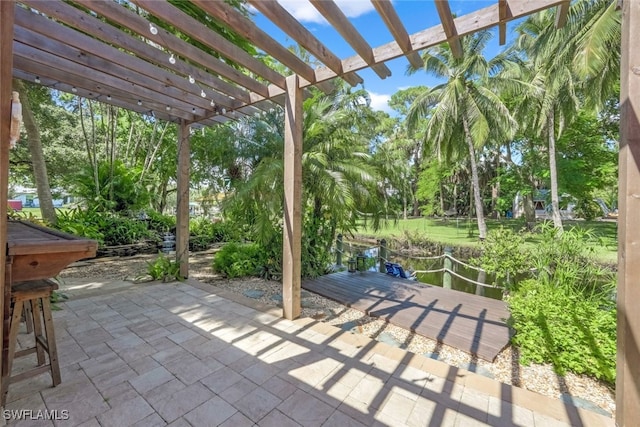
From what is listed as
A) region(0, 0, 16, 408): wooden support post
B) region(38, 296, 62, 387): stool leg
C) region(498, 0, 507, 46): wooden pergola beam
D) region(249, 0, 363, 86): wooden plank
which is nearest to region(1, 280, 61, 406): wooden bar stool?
region(38, 296, 62, 387): stool leg

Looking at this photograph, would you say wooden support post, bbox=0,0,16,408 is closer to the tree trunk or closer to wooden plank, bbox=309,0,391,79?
wooden plank, bbox=309,0,391,79

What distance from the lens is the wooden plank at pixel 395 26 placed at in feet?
6.42

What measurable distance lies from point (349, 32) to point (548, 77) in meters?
12.0

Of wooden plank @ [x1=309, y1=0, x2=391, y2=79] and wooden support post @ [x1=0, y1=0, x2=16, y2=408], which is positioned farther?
wooden plank @ [x1=309, y1=0, x2=391, y2=79]

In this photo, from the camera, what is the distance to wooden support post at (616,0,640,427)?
66.1 inches

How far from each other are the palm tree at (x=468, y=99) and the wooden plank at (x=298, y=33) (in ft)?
31.4

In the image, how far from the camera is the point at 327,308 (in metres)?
4.16

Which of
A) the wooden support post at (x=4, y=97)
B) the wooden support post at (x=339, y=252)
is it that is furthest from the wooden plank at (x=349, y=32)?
the wooden support post at (x=339, y=252)

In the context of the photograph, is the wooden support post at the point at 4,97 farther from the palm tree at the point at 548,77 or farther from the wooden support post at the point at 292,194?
the palm tree at the point at 548,77

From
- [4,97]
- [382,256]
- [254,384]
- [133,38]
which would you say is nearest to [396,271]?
[382,256]

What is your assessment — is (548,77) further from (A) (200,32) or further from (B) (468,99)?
(A) (200,32)

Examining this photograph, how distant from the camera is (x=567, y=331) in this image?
8.58 ft

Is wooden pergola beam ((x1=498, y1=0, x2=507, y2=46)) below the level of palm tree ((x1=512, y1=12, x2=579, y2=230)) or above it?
below

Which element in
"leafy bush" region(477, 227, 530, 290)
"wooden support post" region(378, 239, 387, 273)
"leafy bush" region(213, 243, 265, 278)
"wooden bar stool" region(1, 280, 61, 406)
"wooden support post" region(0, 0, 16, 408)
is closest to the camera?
"wooden support post" region(0, 0, 16, 408)
